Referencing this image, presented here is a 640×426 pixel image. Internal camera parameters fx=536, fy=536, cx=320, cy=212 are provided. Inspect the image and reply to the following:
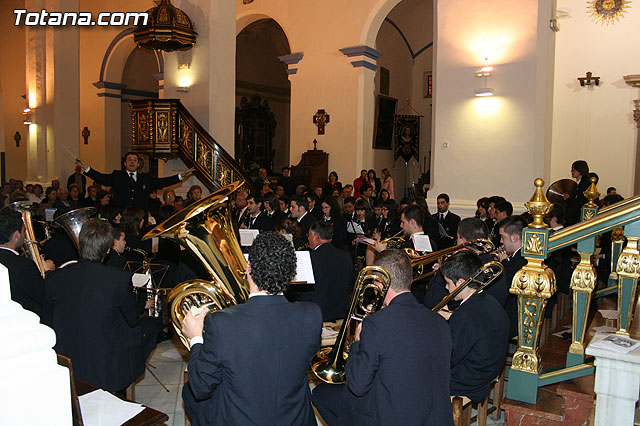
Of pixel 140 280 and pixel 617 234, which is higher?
pixel 617 234

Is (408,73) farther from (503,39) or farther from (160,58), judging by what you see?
(503,39)

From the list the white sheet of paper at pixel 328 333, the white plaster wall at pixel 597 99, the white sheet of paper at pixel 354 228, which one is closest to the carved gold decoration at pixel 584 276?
the white sheet of paper at pixel 328 333

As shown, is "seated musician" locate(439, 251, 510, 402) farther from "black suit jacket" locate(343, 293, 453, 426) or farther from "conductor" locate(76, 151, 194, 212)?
"conductor" locate(76, 151, 194, 212)

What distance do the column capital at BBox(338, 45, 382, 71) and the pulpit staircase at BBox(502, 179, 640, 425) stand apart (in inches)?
430

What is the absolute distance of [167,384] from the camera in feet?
14.4

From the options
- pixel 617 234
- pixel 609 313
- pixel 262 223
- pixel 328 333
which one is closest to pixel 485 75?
pixel 262 223

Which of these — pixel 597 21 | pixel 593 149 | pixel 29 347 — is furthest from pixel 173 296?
pixel 597 21

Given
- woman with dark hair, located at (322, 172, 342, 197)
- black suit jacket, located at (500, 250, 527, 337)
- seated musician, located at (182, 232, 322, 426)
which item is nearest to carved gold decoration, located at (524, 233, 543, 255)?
seated musician, located at (182, 232, 322, 426)

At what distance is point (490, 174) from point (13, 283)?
22.1 ft

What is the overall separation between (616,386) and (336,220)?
18.1 feet

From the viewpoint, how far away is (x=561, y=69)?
12984 mm

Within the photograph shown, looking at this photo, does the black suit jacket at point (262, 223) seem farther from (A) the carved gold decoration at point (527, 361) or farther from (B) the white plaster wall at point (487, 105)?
(A) the carved gold decoration at point (527, 361)

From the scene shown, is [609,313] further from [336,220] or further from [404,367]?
[336,220]

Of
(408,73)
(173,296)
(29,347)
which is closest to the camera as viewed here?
(29,347)
